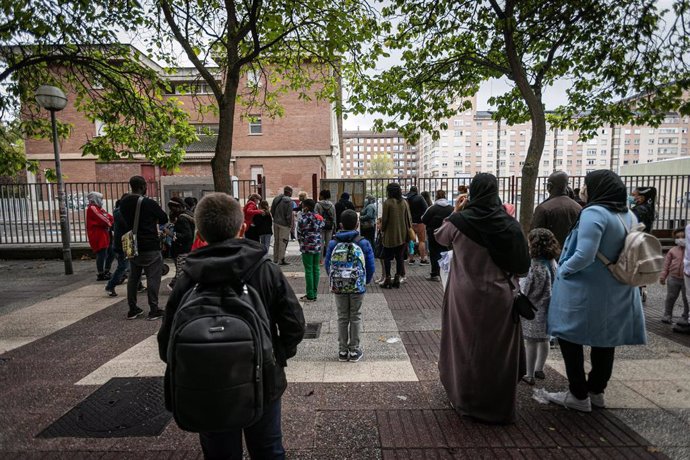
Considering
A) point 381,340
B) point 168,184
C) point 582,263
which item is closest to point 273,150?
point 168,184

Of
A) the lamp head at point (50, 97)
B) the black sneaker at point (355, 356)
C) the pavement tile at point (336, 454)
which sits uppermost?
the lamp head at point (50, 97)

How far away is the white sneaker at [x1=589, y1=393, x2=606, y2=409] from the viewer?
337 centimetres

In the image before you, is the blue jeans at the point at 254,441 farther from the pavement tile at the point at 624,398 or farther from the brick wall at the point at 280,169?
the brick wall at the point at 280,169

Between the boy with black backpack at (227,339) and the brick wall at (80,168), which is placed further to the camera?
the brick wall at (80,168)

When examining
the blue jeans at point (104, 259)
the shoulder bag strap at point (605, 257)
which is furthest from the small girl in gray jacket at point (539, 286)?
the blue jeans at point (104, 259)

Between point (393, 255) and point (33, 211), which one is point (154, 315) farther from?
point (33, 211)

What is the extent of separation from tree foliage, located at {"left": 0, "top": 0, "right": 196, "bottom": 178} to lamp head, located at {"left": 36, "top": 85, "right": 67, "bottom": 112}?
0.36m

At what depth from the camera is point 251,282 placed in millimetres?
2008

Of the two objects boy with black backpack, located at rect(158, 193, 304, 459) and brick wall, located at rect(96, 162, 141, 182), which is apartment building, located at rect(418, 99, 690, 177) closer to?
brick wall, located at rect(96, 162, 141, 182)

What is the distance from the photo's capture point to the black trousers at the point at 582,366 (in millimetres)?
3230

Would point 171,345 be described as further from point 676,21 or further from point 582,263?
point 676,21

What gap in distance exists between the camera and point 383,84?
9.85 metres

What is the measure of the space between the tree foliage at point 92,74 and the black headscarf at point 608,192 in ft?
26.5

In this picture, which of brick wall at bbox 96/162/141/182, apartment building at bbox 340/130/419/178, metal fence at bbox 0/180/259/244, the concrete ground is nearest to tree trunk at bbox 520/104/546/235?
the concrete ground
